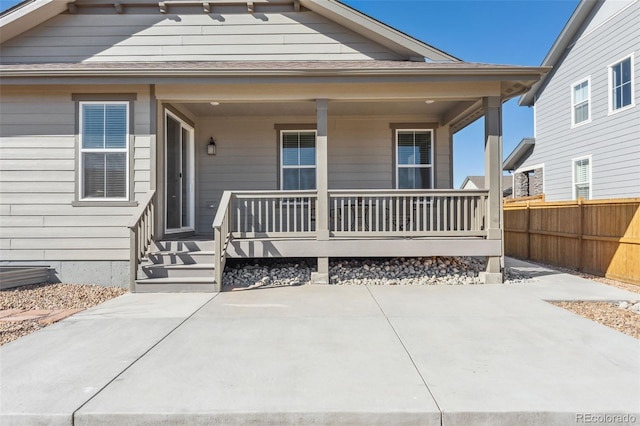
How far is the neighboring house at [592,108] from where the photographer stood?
8.91m

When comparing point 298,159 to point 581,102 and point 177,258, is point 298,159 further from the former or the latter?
point 581,102

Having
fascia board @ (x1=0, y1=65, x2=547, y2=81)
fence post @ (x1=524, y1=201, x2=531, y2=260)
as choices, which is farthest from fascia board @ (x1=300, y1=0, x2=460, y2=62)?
fence post @ (x1=524, y1=201, x2=531, y2=260)

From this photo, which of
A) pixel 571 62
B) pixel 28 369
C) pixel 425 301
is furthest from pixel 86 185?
pixel 571 62

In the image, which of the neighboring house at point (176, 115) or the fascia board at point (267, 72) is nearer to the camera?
the fascia board at point (267, 72)

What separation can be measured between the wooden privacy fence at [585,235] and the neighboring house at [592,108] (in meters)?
2.51

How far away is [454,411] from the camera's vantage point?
87.8 inches

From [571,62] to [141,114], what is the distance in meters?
12.4

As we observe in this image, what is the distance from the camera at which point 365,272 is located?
6387mm

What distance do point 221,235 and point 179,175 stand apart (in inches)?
91.7

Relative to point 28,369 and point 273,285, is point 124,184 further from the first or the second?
point 28,369

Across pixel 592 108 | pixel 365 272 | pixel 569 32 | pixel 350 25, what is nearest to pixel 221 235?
pixel 365 272

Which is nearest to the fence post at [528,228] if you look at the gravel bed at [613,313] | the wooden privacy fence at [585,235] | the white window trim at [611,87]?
the wooden privacy fence at [585,235]

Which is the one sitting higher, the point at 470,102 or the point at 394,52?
the point at 394,52

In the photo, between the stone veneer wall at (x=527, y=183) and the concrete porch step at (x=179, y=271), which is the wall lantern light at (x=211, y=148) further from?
the stone veneer wall at (x=527, y=183)
